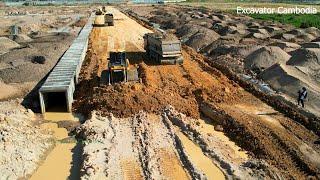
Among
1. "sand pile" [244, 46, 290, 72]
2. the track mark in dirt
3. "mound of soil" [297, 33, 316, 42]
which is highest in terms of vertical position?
"mound of soil" [297, 33, 316, 42]

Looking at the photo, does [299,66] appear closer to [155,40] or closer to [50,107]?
[155,40]

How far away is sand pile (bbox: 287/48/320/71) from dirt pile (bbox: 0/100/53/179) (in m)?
16.8

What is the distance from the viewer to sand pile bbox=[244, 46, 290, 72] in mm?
26913

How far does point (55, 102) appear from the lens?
72.3ft

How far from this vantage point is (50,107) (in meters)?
21.4

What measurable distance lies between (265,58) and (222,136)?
1201 cm

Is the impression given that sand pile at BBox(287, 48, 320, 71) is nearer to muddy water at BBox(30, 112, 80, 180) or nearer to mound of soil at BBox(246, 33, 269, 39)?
mound of soil at BBox(246, 33, 269, 39)

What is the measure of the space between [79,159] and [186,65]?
12.4m

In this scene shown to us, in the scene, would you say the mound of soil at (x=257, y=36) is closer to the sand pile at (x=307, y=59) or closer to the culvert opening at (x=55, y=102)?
the sand pile at (x=307, y=59)

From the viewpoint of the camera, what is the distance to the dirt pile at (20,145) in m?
14.1

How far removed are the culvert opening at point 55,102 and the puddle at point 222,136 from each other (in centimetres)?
739

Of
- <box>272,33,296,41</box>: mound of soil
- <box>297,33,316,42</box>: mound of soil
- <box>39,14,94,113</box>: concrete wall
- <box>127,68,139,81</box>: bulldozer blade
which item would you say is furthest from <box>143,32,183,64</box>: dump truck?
<box>297,33,316,42</box>: mound of soil

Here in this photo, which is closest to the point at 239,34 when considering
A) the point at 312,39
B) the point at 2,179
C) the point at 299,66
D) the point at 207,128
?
the point at 312,39

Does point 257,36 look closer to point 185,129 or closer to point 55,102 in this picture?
point 55,102
